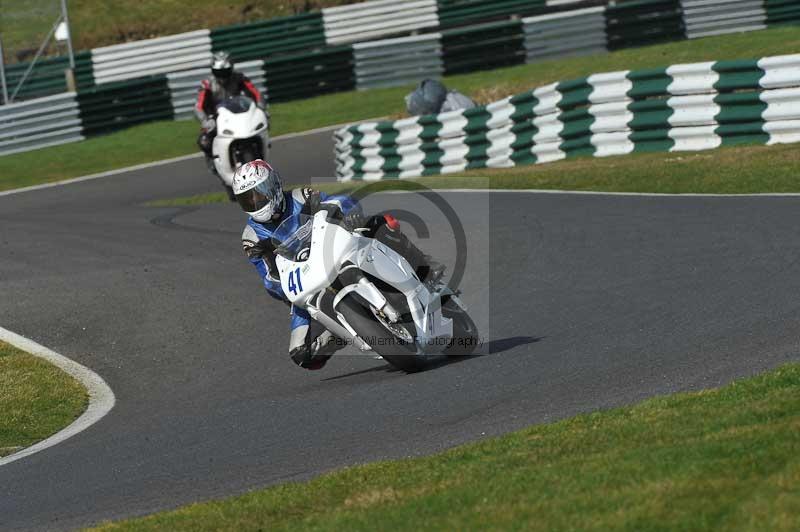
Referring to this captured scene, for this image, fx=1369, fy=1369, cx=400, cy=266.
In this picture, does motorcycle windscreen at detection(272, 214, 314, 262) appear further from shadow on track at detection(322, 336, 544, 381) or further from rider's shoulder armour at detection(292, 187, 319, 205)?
shadow on track at detection(322, 336, 544, 381)

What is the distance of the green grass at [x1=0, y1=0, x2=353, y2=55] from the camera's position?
3647cm

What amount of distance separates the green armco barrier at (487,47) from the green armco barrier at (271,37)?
430 centimetres

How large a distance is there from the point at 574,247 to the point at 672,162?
445cm

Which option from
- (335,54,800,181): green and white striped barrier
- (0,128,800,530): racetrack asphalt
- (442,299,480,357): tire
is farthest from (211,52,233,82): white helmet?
(442,299,480,357): tire

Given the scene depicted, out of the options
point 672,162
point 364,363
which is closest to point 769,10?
point 672,162

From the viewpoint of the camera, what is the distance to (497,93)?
24438mm

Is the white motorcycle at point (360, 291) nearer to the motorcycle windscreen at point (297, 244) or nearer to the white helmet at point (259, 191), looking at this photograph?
the motorcycle windscreen at point (297, 244)

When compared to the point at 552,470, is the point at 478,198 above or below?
below

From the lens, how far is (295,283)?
8.65 m

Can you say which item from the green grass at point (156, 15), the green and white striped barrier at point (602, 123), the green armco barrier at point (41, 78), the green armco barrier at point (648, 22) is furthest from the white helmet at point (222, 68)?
the green grass at point (156, 15)

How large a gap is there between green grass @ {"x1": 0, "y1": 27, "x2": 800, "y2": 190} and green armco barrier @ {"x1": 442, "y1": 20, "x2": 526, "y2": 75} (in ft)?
1.06

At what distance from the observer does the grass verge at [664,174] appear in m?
14.4

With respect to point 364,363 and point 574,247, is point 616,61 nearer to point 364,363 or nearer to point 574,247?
point 574,247

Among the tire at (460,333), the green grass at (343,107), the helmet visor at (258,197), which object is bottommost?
the green grass at (343,107)
